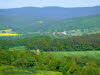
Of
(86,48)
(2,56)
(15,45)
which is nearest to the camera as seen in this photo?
(2,56)

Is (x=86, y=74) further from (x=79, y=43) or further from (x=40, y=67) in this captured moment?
(x=79, y=43)

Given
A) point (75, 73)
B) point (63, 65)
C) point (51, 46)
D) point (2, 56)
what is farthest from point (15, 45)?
point (75, 73)

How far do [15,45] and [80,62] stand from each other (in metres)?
53.0

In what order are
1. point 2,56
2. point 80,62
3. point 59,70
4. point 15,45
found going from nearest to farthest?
1. point 59,70
2. point 2,56
3. point 80,62
4. point 15,45

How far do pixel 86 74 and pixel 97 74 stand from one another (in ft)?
8.04

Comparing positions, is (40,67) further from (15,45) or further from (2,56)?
(15,45)

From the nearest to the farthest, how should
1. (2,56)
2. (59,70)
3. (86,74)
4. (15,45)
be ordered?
1. (86,74)
2. (59,70)
3. (2,56)
4. (15,45)

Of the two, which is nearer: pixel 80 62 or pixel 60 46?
pixel 80 62

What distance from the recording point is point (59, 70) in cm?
6444

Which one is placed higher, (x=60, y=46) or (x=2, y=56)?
(x=2, y=56)

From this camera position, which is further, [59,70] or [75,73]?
[59,70]

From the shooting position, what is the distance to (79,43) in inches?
4606

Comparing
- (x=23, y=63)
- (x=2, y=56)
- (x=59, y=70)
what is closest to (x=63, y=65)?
(x=59, y=70)

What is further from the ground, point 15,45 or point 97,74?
point 97,74
